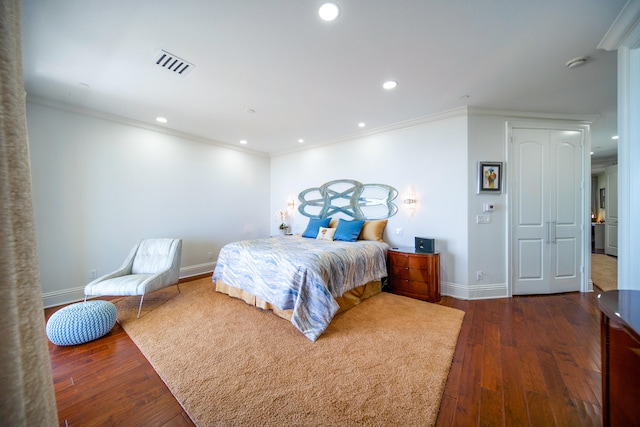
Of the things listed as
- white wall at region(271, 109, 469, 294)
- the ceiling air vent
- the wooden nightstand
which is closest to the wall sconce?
white wall at region(271, 109, 469, 294)

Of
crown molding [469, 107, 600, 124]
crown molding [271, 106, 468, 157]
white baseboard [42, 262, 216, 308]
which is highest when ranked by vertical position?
→ crown molding [271, 106, 468, 157]

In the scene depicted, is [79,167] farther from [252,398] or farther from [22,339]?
[22,339]

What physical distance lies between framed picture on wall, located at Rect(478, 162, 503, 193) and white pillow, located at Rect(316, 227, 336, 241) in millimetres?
2284

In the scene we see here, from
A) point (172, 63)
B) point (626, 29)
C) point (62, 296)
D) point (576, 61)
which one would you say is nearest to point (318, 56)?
point (172, 63)

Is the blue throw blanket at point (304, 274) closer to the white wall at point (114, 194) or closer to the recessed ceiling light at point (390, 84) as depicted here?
the white wall at point (114, 194)

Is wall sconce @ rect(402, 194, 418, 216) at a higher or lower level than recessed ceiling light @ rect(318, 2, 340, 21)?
lower

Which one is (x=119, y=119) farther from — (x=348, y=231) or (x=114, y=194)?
(x=348, y=231)

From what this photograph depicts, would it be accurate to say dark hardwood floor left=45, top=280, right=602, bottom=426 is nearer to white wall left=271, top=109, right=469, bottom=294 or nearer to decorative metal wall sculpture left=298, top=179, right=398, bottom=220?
white wall left=271, top=109, right=469, bottom=294

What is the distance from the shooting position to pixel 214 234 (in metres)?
4.59

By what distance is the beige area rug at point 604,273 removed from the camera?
354cm

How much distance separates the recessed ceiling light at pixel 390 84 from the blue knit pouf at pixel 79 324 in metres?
3.74

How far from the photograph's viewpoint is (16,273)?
378mm

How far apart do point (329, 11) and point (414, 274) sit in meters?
3.04

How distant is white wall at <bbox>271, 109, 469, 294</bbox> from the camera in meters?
3.23
